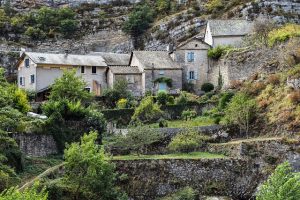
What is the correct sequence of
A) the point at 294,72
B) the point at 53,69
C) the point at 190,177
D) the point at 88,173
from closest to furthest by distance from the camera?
the point at 88,173 → the point at 190,177 → the point at 294,72 → the point at 53,69

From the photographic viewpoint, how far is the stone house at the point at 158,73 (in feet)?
212

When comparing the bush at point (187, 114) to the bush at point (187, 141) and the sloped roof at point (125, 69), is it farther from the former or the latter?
the sloped roof at point (125, 69)

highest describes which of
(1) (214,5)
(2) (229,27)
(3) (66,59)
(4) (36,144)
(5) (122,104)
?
(1) (214,5)

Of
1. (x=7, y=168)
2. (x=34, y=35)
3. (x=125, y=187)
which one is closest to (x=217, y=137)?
→ (x=125, y=187)

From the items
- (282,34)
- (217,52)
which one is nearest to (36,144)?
(217,52)

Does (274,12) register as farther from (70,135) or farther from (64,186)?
(64,186)

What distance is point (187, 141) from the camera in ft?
161

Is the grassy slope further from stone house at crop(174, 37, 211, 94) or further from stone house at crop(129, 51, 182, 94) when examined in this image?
stone house at crop(174, 37, 211, 94)

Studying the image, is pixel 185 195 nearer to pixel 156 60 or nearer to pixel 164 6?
pixel 156 60

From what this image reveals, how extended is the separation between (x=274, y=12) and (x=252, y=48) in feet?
54.8

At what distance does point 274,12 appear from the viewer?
77.9 meters

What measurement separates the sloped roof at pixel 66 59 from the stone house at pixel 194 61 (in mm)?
7537

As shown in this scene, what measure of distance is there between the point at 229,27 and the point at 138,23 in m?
14.5

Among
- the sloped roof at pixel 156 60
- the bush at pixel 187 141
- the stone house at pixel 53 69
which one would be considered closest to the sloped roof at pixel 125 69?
the sloped roof at pixel 156 60
